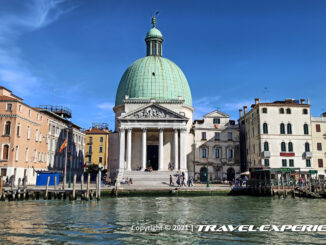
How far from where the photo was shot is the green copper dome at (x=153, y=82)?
47.0 m

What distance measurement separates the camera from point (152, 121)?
41375 millimetres

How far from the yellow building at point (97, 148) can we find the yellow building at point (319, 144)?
35.0 meters

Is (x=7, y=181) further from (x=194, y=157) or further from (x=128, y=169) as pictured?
(x=194, y=157)

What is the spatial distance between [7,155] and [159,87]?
22034 millimetres

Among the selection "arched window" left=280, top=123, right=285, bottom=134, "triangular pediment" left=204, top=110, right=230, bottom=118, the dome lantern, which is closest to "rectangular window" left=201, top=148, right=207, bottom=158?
"triangular pediment" left=204, top=110, right=230, bottom=118

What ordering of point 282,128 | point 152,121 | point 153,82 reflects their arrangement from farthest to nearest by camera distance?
point 153,82, point 282,128, point 152,121

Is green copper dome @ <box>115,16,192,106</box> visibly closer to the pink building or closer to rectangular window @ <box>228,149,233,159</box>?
rectangular window @ <box>228,149,233,159</box>

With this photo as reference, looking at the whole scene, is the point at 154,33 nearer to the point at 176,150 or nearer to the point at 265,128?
the point at 176,150

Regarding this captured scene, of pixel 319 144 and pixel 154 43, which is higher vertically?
pixel 154 43

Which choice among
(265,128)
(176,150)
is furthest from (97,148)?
(265,128)

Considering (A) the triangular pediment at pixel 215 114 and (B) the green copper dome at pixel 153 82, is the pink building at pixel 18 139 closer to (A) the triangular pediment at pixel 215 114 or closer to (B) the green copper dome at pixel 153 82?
(B) the green copper dome at pixel 153 82

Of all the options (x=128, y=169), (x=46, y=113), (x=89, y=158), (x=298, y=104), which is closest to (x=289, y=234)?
(x=128, y=169)

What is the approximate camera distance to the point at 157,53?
52594 millimetres

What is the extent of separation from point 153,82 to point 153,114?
24.6ft
